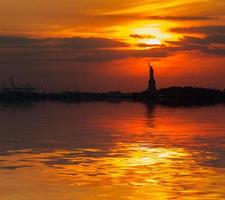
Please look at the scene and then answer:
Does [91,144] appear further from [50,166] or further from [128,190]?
[128,190]

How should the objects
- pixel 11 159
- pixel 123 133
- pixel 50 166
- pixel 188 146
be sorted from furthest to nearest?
pixel 123 133 < pixel 188 146 < pixel 11 159 < pixel 50 166

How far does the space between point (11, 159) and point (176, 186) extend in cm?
819

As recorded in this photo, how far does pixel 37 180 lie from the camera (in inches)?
825

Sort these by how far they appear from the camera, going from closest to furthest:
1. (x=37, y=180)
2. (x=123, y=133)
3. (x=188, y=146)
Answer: (x=37, y=180) < (x=188, y=146) < (x=123, y=133)

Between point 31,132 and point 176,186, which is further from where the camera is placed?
point 31,132

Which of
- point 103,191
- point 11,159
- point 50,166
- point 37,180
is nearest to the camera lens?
point 103,191

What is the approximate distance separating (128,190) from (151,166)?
16.8 ft

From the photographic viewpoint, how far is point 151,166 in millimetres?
24266

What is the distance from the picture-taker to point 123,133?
139 ft

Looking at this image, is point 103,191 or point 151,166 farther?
point 151,166

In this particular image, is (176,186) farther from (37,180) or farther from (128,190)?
(37,180)

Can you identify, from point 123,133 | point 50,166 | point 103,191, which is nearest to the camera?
point 103,191

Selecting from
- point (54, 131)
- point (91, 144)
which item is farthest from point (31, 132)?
point (91, 144)

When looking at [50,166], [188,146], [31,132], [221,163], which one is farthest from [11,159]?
[31,132]
